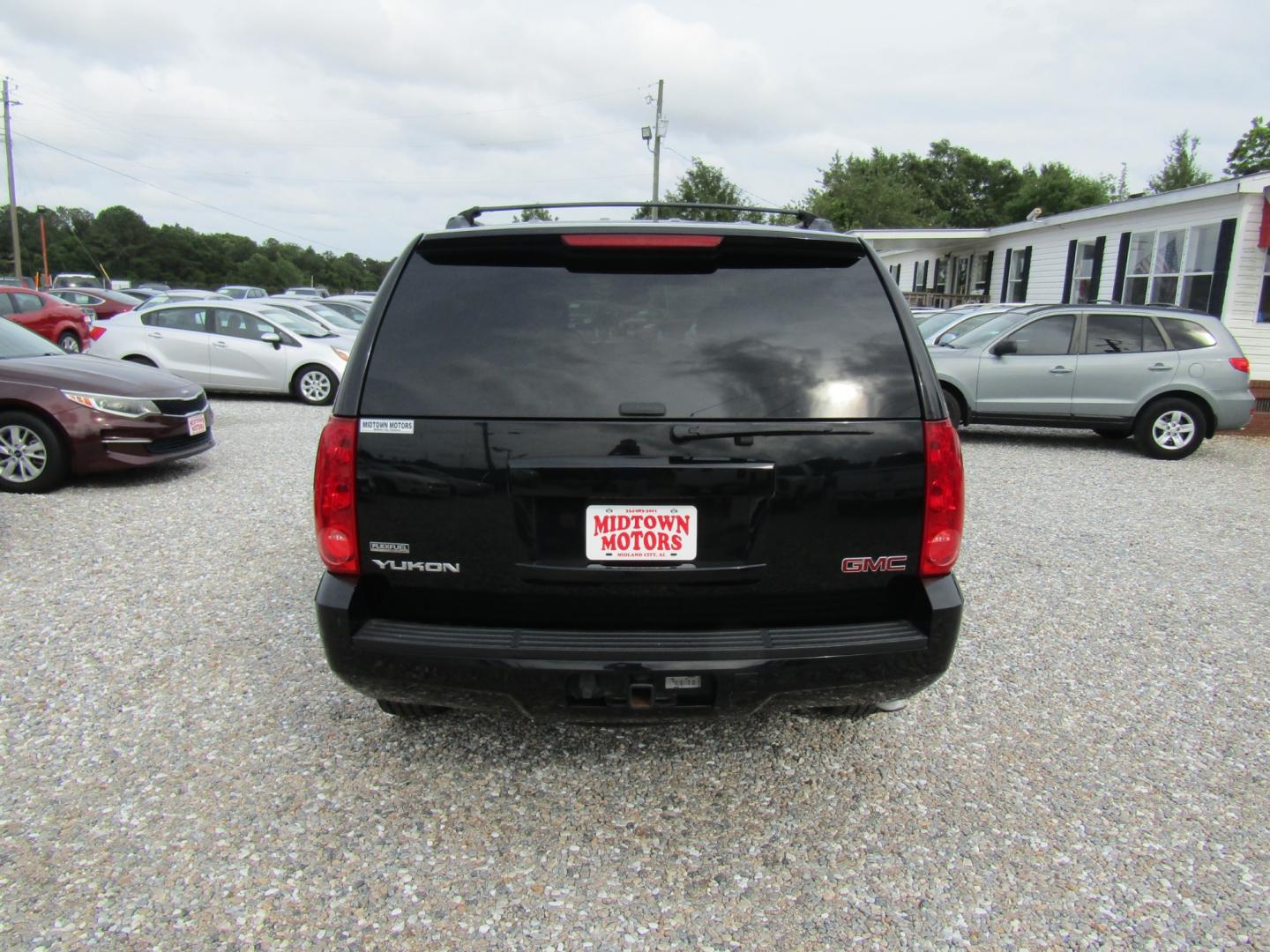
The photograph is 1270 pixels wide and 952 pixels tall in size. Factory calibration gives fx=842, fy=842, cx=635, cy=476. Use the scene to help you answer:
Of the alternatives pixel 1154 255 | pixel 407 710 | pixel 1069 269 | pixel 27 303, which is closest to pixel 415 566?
pixel 407 710

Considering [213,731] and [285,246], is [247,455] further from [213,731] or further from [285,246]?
[285,246]

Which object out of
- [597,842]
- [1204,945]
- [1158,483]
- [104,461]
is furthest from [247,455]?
[1158,483]

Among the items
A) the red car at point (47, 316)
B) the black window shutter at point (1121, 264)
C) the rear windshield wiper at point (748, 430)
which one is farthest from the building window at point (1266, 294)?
the red car at point (47, 316)

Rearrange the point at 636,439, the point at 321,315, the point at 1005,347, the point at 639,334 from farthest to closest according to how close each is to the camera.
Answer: the point at 321,315 < the point at 1005,347 < the point at 639,334 < the point at 636,439

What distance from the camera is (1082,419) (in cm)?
989

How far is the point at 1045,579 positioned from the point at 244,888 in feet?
15.3

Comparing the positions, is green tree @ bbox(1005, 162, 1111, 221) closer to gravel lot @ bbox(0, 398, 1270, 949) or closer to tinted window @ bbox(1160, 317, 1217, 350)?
tinted window @ bbox(1160, 317, 1217, 350)

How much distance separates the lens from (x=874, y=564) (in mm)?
2441

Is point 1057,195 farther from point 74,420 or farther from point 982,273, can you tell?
point 74,420

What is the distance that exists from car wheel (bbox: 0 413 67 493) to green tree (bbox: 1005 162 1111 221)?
6290 centimetres

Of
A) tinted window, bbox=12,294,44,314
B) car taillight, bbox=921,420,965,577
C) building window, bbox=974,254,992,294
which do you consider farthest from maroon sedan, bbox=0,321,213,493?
building window, bbox=974,254,992,294

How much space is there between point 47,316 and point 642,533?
741 inches

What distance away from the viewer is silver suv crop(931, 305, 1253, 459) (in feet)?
31.3

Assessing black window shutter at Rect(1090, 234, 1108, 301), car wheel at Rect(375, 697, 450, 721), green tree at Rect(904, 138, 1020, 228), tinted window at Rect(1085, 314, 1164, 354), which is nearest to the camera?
car wheel at Rect(375, 697, 450, 721)
